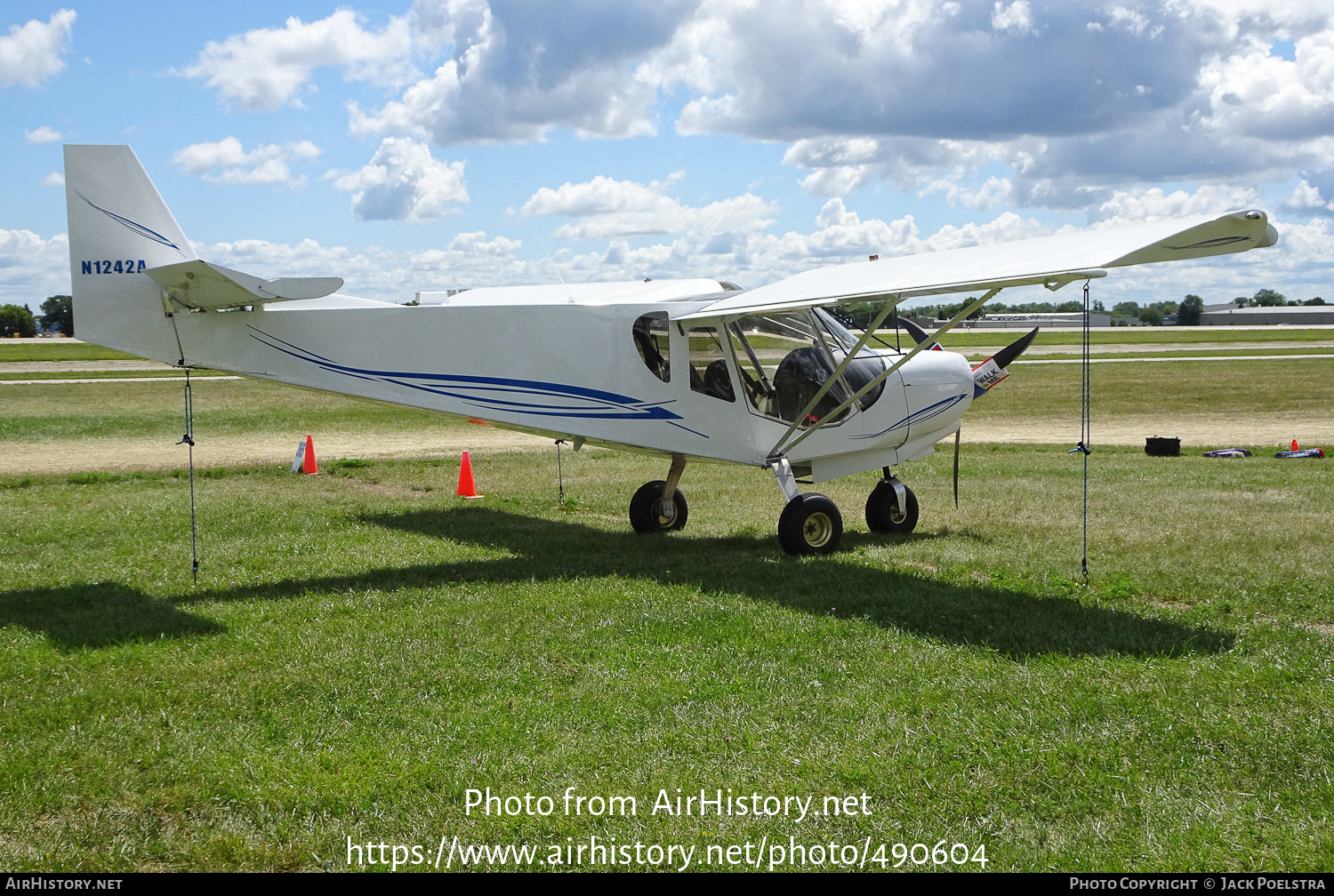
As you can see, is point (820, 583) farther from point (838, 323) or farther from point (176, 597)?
point (176, 597)

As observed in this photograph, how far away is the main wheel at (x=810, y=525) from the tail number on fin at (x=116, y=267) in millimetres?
5965

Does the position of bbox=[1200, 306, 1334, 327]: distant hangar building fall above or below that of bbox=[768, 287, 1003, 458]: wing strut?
above

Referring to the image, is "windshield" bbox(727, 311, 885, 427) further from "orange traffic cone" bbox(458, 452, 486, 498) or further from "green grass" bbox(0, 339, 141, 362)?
"green grass" bbox(0, 339, 141, 362)

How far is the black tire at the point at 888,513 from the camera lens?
1136cm

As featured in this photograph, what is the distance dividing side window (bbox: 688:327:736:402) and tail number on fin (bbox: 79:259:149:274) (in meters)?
4.89

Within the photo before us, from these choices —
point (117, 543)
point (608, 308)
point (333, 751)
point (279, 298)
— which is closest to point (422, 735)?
point (333, 751)

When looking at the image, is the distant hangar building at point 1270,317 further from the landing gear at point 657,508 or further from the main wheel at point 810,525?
the main wheel at point 810,525

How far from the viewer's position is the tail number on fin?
26.9 ft

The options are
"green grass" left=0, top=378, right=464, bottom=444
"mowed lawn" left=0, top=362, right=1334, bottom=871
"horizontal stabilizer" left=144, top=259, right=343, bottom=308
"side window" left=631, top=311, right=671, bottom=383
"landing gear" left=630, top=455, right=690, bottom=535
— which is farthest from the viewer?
"green grass" left=0, top=378, right=464, bottom=444

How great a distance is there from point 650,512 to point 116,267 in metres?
5.73

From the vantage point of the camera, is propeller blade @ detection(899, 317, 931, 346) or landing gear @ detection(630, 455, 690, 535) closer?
landing gear @ detection(630, 455, 690, 535)

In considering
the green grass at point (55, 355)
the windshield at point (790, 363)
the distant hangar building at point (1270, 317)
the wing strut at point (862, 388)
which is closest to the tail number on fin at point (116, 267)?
the windshield at point (790, 363)

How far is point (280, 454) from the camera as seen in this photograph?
1972cm

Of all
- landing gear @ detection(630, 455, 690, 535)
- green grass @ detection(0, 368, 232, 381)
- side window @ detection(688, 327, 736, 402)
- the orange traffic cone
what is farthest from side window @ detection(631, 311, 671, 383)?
green grass @ detection(0, 368, 232, 381)
